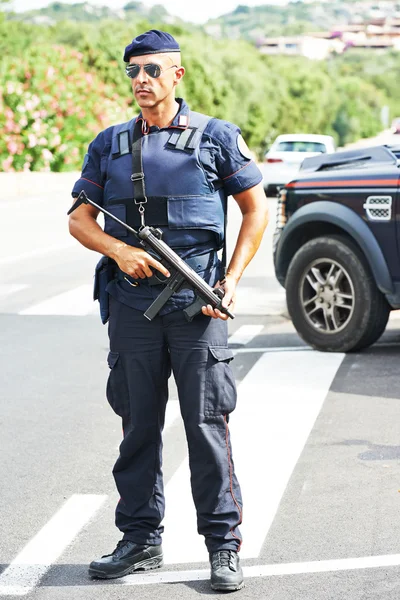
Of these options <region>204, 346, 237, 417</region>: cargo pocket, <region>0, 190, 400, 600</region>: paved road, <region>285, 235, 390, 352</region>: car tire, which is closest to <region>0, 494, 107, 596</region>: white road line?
<region>0, 190, 400, 600</region>: paved road

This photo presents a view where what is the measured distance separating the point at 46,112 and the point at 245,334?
839 inches

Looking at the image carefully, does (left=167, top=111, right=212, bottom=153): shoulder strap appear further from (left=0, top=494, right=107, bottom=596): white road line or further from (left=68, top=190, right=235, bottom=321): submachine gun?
(left=0, top=494, right=107, bottom=596): white road line

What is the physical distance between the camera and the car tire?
30.1 feet

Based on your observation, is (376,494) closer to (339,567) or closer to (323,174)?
(339,567)

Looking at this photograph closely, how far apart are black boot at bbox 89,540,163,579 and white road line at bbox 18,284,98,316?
6.83 m

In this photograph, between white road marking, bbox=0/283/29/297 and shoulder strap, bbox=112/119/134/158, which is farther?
white road marking, bbox=0/283/29/297

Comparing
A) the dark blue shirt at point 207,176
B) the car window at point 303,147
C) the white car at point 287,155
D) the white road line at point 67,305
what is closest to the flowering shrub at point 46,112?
the white car at point 287,155

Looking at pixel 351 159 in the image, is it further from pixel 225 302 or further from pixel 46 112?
pixel 46 112

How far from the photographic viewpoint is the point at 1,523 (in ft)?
17.5

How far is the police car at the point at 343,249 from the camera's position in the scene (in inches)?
356

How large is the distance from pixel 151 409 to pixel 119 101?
35.8 meters

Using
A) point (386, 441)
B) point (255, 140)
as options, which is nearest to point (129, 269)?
point (386, 441)

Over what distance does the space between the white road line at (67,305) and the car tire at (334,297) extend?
2622mm

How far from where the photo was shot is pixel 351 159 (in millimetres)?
9836
